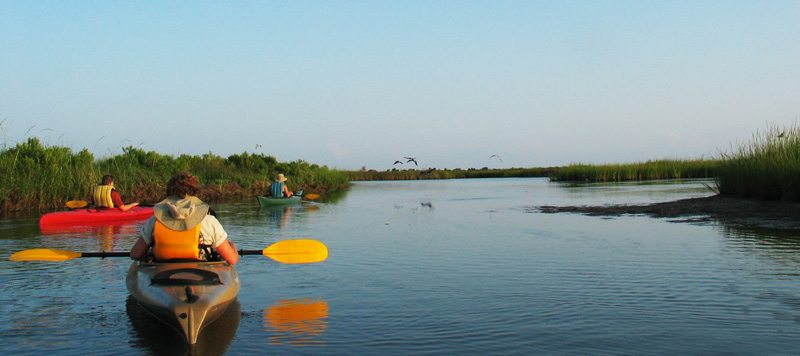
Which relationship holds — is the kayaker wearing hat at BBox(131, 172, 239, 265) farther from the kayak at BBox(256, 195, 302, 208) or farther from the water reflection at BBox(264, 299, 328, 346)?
the kayak at BBox(256, 195, 302, 208)

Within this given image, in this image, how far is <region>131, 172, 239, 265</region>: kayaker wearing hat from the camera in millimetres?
6777

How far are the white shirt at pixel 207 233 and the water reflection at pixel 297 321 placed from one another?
940 mm

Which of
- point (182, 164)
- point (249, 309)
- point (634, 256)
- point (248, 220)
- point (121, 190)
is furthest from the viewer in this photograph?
point (182, 164)

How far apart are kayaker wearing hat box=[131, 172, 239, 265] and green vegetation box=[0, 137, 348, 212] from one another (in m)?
17.6

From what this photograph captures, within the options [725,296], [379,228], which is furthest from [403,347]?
[379,228]

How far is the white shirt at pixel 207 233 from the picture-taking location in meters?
7.02

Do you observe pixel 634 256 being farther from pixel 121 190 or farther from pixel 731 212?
pixel 121 190

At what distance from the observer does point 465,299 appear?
8219 mm

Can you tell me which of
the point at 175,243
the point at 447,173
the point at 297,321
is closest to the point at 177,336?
the point at 175,243

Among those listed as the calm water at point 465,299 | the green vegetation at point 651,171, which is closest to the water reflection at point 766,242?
the calm water at point 465,299

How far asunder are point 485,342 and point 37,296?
17.6 ft

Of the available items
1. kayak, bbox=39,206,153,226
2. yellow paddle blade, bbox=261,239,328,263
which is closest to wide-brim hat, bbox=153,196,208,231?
yellow paddle blade, bbox=261,239,328,263

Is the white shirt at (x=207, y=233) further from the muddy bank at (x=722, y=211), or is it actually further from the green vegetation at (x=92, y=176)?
the green vegetation at (x=92, y=176)

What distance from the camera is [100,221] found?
705 inches
